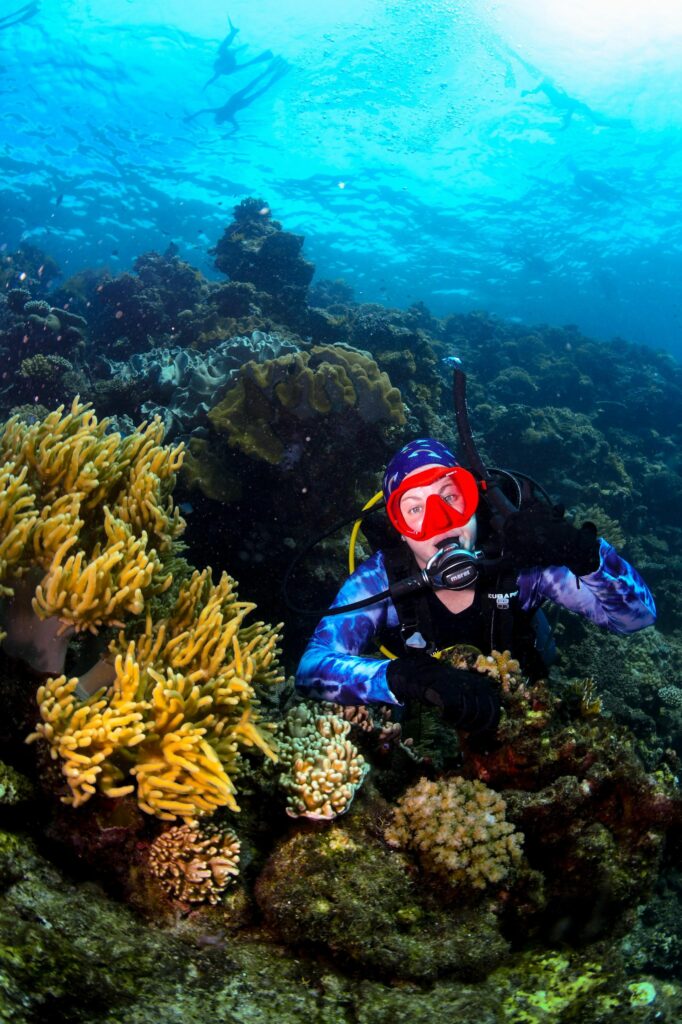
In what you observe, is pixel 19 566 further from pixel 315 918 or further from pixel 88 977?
pixel 315 918

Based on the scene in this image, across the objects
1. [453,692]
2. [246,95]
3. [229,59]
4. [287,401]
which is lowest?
[453,692]

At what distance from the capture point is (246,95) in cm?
2850

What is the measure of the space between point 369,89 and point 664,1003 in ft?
119

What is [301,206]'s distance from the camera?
3925 cm

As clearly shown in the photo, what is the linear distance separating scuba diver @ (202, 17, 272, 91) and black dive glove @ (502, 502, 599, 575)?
104 ft

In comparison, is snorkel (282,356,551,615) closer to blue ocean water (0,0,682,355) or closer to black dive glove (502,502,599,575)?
black dive glove (502,502,599,575)

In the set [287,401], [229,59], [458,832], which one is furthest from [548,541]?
[229,59]

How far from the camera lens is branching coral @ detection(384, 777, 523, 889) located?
98.2 inches

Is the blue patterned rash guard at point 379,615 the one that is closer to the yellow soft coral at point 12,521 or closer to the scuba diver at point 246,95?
the yellow soft coral at point 12,521

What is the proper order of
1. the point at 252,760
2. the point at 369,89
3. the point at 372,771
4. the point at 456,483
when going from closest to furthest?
the point at 252,760
the point at 372,771
the point at 456,483
the point at 369,89

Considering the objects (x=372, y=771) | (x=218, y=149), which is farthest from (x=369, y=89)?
(x=372, y=771)

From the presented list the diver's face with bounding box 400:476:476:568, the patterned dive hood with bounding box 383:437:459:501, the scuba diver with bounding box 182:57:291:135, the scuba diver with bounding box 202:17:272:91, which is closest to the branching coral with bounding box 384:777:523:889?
the diver's face with bounding box 400:476:476:568

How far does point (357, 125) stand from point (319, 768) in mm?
36985

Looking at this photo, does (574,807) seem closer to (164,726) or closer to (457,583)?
(457,583)
